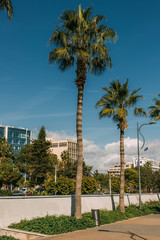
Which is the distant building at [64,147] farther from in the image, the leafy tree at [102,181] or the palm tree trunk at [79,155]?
the palm tree trunk at [79,155]

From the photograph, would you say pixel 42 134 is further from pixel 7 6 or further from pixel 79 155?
pixel 7 6

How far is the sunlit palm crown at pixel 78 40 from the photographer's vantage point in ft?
56.5

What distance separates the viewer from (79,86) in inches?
699

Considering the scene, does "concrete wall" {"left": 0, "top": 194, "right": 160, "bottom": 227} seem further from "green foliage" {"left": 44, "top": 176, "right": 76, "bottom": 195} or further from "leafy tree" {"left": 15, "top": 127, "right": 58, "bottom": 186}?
"leafy tree" {"left": 15, "top": 127, "right": 58, "bottom": 186}

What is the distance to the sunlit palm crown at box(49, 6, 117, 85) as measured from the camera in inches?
678

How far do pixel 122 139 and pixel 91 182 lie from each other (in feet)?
102

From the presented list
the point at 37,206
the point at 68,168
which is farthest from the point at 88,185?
the point at 37,206

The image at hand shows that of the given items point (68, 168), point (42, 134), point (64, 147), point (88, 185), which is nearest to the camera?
point (88, 185)

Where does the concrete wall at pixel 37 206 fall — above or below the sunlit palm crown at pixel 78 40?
below

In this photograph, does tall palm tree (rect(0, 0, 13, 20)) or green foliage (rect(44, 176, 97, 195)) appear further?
green foliage (rect(44, 176, 97, 195))

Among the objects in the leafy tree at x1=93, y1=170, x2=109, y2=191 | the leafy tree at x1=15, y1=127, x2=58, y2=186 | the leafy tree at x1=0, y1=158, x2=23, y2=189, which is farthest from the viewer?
the leafy tree at x1=93, y1=170, x2=109, y2=191

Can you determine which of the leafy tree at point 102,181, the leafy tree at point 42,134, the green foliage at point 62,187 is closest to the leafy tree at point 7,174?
the green foliage at point 62,187

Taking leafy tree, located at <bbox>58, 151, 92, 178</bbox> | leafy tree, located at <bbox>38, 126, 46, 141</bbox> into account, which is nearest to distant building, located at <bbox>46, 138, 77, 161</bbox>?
leafy tree, located at <bbox>58, 151, 92, 178</bbox>

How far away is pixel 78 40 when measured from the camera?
1725cm
